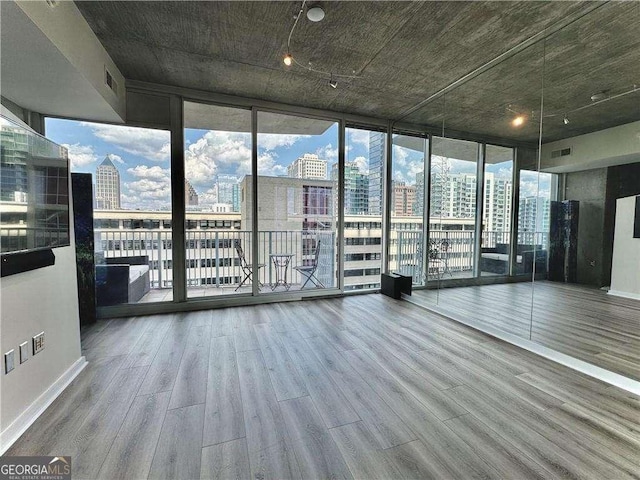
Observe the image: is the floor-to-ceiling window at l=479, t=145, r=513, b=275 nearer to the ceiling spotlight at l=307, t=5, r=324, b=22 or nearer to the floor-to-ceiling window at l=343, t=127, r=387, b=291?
the floor-to-ceiling window at l=343, t=127, r=387, b=291

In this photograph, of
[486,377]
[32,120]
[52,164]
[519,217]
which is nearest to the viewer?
[52,164]

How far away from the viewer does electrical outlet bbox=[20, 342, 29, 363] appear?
1.69 metres

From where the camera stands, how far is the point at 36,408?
175cm

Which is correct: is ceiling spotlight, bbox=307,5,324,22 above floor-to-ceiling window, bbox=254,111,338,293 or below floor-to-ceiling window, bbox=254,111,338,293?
above

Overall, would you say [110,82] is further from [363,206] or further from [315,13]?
[363,206]

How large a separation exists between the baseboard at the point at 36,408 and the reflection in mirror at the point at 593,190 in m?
4.15

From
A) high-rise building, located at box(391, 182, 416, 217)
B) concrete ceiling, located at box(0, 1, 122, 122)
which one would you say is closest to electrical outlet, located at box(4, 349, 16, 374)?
concrete ceiling, located at box(0, 1, 122, 122)

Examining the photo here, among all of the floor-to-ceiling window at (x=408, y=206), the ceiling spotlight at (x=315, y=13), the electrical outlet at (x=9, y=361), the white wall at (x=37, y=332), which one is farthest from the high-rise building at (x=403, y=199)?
the electrical outlet at (x=9, y=361)

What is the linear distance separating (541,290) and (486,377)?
1685 millimetres

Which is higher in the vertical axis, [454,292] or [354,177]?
[354,177]

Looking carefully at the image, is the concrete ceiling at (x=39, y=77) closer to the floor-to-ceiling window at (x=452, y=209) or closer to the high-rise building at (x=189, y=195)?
the high-rise building at (x=189, y=195)

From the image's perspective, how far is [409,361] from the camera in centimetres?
248

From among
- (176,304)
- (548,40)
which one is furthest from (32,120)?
(548,40)

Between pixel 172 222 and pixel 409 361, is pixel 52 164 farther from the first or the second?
pixel 409 361
